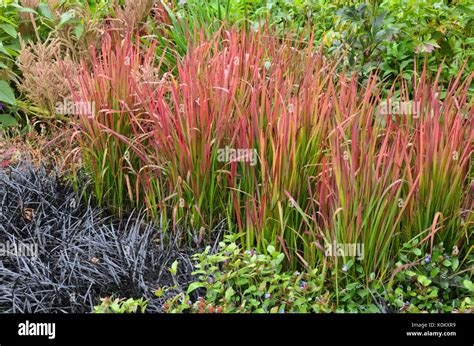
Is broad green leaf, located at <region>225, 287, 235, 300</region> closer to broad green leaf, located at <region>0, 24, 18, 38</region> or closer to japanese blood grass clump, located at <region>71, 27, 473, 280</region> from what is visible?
japanese blood grass clump, located at <region>71, 27, 473, 280</region>

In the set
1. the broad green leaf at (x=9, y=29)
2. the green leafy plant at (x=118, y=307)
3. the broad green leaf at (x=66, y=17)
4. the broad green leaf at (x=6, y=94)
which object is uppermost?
the broad green leaf at (x=66, y=17)

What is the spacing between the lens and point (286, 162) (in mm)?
3490

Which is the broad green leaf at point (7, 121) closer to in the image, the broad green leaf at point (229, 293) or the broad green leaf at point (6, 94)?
the broad green leaf at point (6, 94)

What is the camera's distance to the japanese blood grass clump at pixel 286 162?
3.34 metres

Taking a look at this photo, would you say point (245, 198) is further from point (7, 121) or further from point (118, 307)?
point (7, 121)

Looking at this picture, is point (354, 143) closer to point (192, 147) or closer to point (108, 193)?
point (192, 147)

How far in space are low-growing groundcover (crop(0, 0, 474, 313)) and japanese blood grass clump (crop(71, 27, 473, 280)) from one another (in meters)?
0.01

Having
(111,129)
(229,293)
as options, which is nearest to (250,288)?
(229,293)

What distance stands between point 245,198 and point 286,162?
43 centimetres

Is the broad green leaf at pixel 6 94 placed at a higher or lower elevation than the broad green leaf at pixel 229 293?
higher

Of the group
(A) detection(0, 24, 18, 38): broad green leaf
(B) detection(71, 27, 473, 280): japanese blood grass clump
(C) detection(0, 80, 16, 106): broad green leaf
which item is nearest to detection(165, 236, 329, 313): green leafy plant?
(B) detection(71, 27, 473, 280): japanese blood grass clump

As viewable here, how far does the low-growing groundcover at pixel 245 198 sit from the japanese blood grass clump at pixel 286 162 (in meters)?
0.01

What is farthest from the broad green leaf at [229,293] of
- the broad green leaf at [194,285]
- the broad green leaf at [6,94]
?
the broad green leaf at [6,94]
